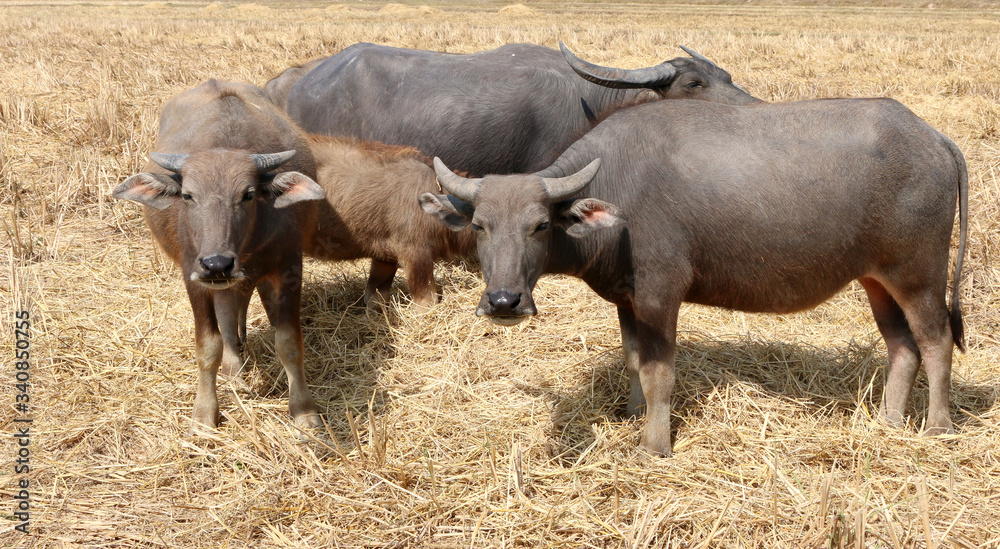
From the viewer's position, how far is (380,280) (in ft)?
19.8

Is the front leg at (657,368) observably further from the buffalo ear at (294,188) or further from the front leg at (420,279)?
the front leg at (420,279)

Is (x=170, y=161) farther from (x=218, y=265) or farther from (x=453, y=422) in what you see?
(x=453, y=422)

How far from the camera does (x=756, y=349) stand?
4.98 meters

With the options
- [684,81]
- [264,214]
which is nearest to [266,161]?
[264,214]

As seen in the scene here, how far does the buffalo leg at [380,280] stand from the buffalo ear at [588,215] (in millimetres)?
2627

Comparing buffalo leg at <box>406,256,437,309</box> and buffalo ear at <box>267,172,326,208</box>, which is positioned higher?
buffalo ear at <box>267,172,326,208</box>

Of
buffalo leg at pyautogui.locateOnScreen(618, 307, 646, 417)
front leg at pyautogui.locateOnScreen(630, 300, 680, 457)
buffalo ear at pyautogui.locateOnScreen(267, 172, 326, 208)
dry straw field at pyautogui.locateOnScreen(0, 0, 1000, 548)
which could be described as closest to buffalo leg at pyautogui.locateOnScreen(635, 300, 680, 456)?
front leg at pyautogui.locateOnScreen(630, 300, 680, 457)

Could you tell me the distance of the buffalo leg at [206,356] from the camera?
4250mm

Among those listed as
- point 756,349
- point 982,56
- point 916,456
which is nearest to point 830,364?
point 756,349

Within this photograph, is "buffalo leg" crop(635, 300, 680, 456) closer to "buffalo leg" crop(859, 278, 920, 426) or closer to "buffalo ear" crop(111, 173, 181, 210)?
"buffalo leg" crop(859, 278, 920, 426)

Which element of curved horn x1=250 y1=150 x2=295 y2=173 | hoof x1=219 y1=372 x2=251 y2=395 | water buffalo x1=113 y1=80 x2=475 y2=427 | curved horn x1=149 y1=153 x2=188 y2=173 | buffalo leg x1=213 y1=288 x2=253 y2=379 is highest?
curved horn x1=149 y1=153 x2=188 y2=173

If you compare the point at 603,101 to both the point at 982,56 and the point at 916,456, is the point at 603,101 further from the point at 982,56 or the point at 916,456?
the point at 982,56

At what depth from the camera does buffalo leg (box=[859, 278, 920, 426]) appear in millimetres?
4238

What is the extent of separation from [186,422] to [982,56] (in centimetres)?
1458
